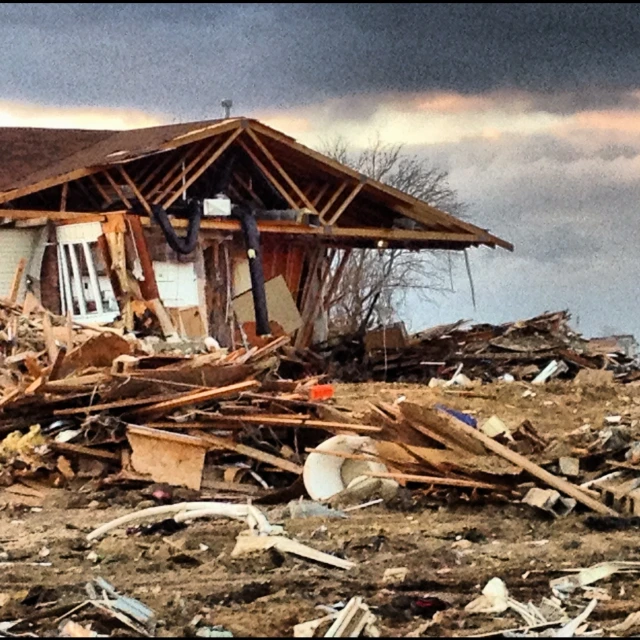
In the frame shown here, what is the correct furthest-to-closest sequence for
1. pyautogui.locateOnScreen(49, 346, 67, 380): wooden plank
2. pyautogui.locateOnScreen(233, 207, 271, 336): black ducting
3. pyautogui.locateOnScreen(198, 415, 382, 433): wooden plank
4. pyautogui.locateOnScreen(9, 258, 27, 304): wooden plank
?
pyautogui.locateOnScreen(233, 207, 271, 336): black ducting < pyautogui.locateOnScreen(9, 258, 27, 304): wooden plank < pyautogui.locateOnScreen(49, 346, 67, 380): wooden plank < pyautogui.locateOnScreen(198, 415, 382, 433): wooden plank

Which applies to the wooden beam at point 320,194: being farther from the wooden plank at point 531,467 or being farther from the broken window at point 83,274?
the wooden plank at point 531,467

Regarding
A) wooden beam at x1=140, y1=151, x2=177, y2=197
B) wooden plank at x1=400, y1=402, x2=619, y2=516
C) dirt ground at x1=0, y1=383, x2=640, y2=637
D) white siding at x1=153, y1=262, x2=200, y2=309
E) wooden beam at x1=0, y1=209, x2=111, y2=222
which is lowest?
dirt ground at x1=0, y1=383, x2=640, y2=637

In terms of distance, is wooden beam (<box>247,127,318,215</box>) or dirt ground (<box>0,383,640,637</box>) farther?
wooden beam (<box>247,127,318,215</box>)

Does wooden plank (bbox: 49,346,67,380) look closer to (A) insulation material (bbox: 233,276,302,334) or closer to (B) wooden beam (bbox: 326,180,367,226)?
(A) insulation material (bbox: 233,276,302,334)

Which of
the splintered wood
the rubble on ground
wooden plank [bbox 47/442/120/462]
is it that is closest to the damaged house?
the rubble on ground

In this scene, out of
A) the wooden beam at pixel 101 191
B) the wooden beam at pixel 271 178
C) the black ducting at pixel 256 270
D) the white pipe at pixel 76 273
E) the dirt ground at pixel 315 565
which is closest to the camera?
the dirt ground at pixel 315 565

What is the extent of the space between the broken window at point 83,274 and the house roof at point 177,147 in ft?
2.72

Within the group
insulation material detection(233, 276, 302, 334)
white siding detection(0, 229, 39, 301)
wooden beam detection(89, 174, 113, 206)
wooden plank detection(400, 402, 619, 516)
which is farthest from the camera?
insulation material detection(233, 276, 302, 334)

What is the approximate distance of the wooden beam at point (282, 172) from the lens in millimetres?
17641

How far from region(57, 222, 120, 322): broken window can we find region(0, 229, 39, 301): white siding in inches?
22.5

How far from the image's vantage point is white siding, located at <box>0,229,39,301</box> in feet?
55.1

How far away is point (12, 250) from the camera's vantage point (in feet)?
55.4

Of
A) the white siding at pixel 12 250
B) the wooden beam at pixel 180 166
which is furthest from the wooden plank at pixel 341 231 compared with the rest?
the white siding at pixel 12 250

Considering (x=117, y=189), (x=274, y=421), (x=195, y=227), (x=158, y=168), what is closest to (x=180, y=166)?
(x=158, y=168)
